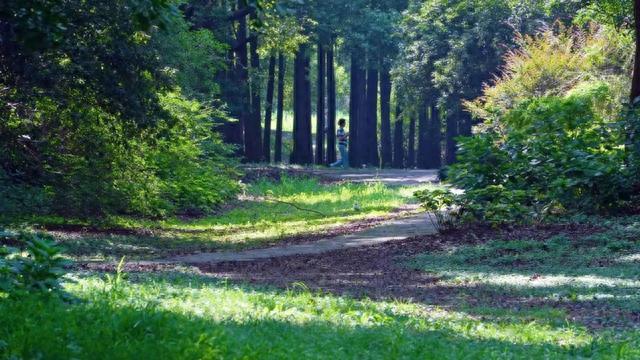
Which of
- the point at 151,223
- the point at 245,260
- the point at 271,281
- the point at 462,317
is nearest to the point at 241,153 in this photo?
the point at 151,223

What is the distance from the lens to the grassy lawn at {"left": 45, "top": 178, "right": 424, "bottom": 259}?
16688mm

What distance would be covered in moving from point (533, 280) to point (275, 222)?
1110 cm

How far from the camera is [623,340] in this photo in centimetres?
804

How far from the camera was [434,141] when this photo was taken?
64.0m

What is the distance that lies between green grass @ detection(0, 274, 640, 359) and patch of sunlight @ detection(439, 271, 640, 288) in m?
2.13

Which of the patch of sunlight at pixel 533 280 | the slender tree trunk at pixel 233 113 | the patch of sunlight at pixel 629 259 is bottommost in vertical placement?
the patch of sunlight at pixel 533 280

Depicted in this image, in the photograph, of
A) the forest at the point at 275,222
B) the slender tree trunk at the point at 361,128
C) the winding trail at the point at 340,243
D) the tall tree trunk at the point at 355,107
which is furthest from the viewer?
the tall tree trunk at the point at 355,107

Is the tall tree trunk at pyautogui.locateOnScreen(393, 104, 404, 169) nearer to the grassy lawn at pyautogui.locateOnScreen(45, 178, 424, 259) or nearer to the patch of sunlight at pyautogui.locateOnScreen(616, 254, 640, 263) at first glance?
the grassy lawn at pyautogui.locateOnScreen(45, 178, 424, 259)

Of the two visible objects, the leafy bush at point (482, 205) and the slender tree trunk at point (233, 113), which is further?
the slender tree trunk at point (233, 113)

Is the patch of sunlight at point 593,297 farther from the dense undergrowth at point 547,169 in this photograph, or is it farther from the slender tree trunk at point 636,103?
the slender tree trunk at point 636,103

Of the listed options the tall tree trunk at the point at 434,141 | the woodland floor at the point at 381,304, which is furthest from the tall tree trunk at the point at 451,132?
the woodland floor at the point at 381,304

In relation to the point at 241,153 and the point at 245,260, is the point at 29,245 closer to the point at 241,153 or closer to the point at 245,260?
the point at 245,260

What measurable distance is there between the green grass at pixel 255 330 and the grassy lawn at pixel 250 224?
6356 mm

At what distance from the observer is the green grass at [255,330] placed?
Result: 6.47 m
